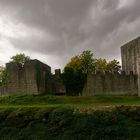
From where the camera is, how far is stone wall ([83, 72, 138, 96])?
158ft

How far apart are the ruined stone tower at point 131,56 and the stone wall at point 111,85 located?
128 cm

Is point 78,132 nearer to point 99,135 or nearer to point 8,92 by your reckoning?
point 99,135

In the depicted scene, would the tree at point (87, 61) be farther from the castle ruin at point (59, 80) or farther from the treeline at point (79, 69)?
the castle ruin at point (59, 80)

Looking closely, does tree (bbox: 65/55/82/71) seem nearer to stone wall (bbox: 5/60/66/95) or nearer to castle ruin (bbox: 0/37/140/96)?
castle ruin (bbox: 0/37/140/96)

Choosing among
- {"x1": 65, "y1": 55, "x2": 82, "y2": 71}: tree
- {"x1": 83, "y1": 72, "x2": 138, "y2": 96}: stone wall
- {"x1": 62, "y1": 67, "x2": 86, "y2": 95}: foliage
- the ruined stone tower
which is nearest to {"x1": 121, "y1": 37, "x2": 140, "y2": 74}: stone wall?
the ruined stone tower

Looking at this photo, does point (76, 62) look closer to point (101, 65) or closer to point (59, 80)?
point (101, 65)

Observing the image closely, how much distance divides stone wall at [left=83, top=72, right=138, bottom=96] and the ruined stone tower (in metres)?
1.28

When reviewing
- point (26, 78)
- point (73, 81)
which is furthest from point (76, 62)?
point (26, 78)

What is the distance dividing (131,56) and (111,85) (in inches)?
A: 140

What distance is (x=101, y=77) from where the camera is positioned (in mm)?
49281

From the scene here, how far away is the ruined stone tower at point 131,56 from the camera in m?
45.5

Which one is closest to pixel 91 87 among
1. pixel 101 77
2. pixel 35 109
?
pixel 101 77

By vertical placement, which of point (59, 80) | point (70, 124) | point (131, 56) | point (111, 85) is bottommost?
point (70, 124)

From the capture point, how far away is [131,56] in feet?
162
